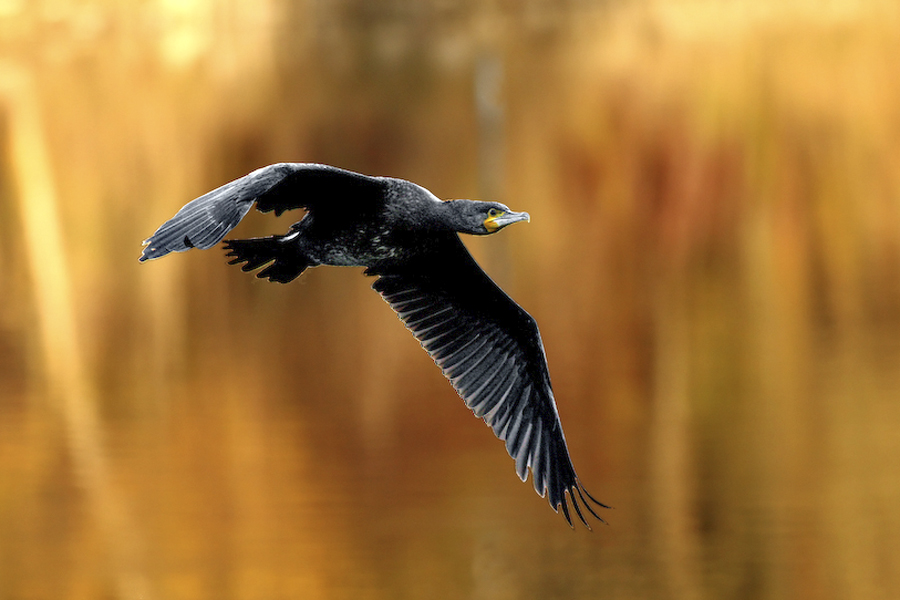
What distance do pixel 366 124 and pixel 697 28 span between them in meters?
6.90

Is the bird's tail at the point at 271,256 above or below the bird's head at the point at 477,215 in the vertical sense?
below

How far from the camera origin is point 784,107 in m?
20.2

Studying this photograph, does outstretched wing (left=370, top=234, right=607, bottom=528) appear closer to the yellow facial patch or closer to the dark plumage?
the dark plumage

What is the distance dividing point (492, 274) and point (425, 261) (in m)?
11.3

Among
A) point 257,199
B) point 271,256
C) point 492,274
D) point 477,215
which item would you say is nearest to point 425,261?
point 477,215

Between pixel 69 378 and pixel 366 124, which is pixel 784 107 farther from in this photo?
pixel 69 378

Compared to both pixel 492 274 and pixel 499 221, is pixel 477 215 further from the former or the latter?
pixel 492 274

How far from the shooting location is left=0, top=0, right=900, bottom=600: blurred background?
11844 mm

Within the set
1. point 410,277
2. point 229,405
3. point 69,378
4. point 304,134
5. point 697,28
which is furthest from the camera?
point 697,28

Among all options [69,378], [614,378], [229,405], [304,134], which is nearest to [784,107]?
[614,378]

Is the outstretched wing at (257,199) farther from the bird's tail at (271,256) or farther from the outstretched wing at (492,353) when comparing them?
the outstretched wing at (492,353)

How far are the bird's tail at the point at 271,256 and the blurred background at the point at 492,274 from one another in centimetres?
641

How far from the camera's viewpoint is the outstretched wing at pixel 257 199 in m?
4.04

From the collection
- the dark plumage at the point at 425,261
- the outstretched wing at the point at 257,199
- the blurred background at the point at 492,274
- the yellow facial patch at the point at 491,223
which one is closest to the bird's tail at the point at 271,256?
the dark plumage at the point at 425,261
